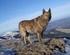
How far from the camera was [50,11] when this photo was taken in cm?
1034

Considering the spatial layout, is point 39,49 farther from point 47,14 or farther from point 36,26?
point 47,14

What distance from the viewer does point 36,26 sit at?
1090cm

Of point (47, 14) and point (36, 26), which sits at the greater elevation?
point (47, 14)

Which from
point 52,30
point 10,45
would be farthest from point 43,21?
point 52,30

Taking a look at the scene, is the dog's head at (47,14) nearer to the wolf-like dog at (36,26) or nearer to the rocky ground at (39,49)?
the wolf-like dog at (36,26)

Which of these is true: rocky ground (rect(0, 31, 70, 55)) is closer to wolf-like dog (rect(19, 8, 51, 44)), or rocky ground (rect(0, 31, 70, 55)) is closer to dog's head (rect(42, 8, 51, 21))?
wolf-like dog (rect(19, 8, 51, 44))

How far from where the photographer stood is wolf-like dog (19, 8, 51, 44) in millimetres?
10672

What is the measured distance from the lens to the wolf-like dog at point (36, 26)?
1067 cm

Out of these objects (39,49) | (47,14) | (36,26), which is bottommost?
(39,49)

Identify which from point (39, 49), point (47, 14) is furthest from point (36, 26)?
point (39, 49)

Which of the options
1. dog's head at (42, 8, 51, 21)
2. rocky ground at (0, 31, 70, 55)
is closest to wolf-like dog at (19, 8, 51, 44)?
dog's head at (42, 8, 51, 21)

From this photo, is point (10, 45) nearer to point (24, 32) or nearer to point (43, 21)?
point (24, 32)

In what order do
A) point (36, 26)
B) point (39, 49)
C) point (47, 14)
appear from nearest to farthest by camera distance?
point (39, 49) < point (47, 14) < point (36, 26)

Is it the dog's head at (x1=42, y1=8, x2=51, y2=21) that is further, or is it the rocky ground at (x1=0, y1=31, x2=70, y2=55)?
the dog's head at (x1=42, y1=8, x2=51, y2=21)
